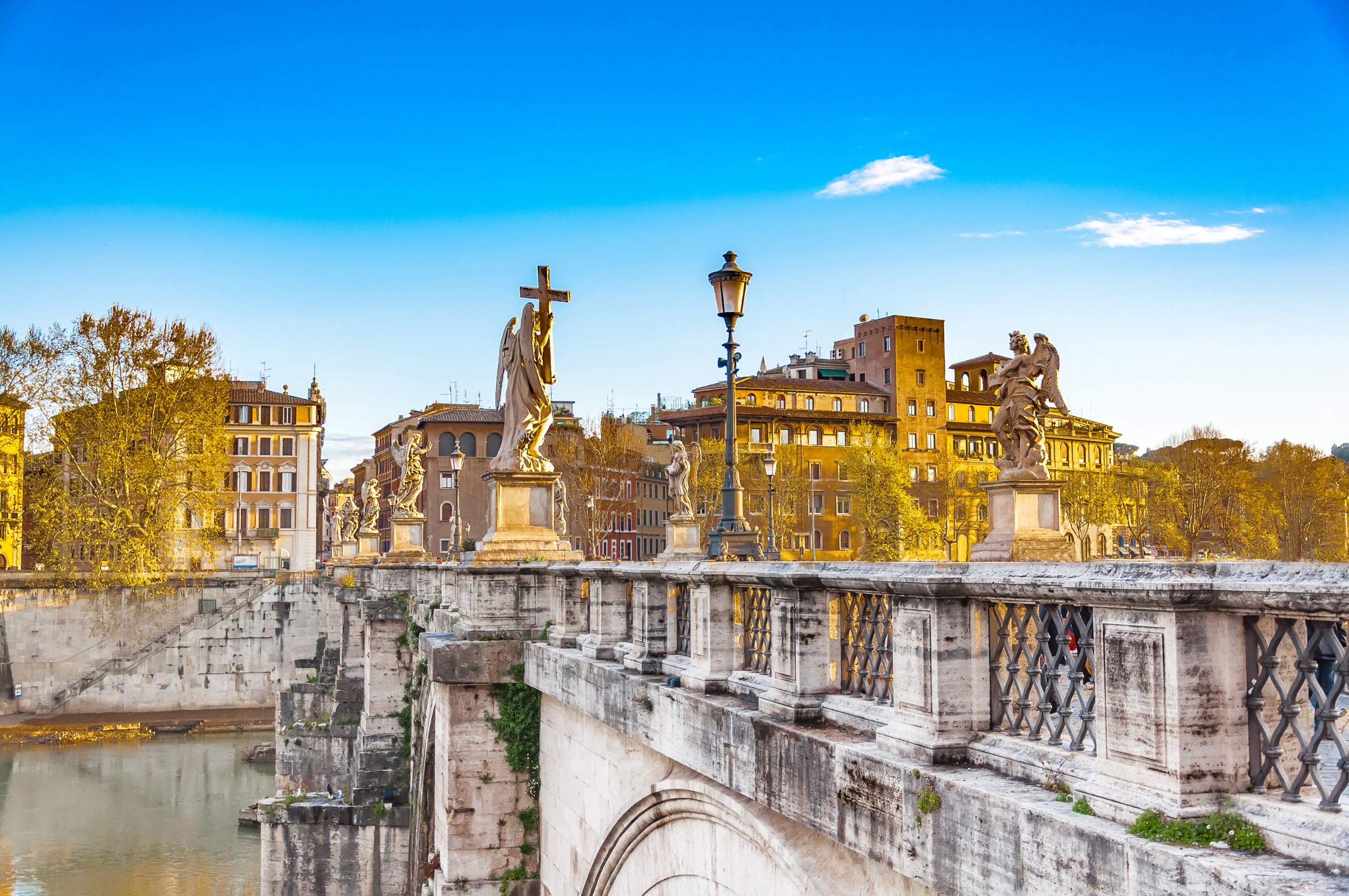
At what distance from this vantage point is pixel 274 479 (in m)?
83.8

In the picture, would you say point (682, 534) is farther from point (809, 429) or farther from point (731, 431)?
point (809, 429)

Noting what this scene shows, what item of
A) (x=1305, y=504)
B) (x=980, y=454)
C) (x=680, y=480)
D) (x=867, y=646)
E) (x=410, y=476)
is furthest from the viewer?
(x=980, y=454)

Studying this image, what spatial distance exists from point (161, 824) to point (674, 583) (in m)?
33.0

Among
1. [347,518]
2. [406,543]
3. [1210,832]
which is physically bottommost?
[1210,832]

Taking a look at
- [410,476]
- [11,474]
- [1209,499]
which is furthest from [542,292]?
[11,474]

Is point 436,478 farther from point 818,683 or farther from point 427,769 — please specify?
point 818,683

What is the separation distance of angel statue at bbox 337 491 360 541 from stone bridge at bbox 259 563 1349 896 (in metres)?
37.6

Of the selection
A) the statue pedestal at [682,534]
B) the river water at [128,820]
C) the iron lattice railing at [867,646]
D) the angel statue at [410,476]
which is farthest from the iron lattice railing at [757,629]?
the angel statue at [410,476]

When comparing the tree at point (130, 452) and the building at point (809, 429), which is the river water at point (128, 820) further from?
the building at point (809, 429)

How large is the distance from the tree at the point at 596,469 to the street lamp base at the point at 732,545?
117 ft

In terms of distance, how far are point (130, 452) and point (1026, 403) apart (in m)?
47.0

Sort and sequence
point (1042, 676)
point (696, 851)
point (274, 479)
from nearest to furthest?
point (1042, 676) → point (696, 851) → point (274, 479)

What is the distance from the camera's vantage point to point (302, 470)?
3319 inches

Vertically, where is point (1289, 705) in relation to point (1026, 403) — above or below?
below
